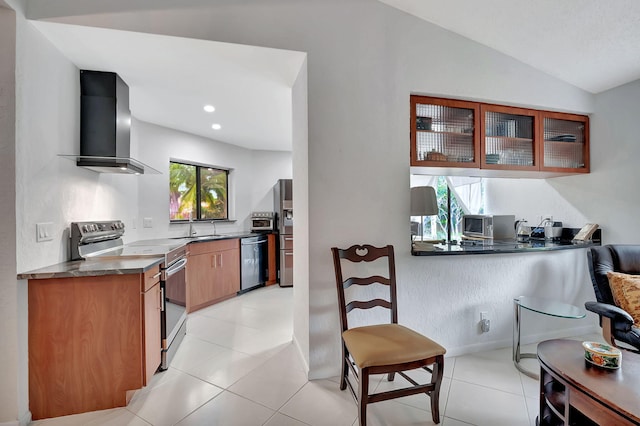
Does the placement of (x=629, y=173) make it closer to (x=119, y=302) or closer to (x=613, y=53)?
(x=613, y=53)

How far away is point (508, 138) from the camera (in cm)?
256

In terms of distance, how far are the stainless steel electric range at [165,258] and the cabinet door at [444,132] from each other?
2196 mm

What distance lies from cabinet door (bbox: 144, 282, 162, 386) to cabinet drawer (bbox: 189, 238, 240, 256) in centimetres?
147

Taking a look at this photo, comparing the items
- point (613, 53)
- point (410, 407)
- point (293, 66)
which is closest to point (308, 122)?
point (293, 66)

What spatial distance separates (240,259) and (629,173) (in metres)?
4.54

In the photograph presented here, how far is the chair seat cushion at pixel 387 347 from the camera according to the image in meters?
1.44

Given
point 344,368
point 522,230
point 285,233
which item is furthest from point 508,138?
point 285,233

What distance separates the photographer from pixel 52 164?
187cm

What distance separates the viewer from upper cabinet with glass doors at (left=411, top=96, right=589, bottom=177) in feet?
7.64

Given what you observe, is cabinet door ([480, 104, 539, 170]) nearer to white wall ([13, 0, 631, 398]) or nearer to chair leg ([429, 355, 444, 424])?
white wall ([13, 0, 631, 398])

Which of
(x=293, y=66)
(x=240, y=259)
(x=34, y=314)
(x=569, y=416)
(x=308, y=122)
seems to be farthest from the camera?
(x=240, y=259)

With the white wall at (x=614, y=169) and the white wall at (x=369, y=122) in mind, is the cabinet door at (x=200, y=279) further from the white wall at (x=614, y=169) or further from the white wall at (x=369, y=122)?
the white wall at (x=614, y=169)

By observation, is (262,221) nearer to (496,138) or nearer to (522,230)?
(496,138)

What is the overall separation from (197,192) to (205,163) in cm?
47
